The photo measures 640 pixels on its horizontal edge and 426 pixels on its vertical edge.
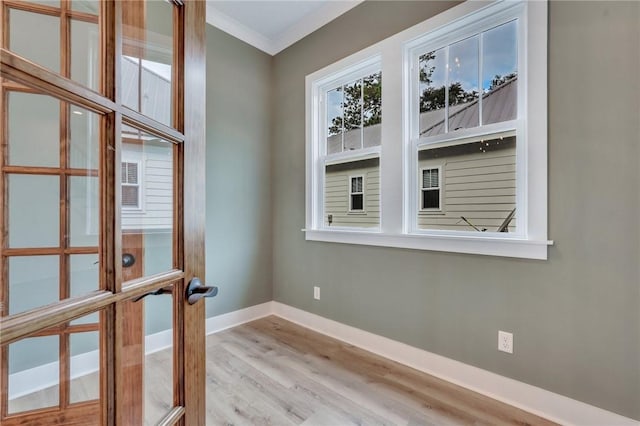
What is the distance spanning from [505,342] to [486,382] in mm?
292

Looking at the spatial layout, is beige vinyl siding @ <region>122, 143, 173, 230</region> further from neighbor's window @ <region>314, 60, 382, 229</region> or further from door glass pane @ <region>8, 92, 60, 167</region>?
neighbor's window @ <region>314, 60, 382, 229</region>

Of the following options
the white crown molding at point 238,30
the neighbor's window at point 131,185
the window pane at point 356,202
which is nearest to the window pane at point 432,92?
the window pane at point 356,202

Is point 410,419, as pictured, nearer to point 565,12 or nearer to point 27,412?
point 27,412

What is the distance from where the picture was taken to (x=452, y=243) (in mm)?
1944

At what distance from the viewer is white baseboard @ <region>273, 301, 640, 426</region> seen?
59.0 inches

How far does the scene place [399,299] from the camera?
2215 millimetres

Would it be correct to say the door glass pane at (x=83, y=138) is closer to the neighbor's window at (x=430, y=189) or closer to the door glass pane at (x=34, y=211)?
the door glass pane at (x=34, y=211)

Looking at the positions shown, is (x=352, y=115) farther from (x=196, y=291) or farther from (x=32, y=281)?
(x=32, y=281)

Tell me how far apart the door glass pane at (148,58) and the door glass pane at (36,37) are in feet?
0.37

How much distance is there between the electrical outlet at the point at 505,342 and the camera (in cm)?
173

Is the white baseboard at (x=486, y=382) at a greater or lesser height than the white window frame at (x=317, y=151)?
lesser

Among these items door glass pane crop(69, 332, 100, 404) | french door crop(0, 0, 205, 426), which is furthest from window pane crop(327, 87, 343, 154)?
door glass pane crop(69, 332, 100, 404)

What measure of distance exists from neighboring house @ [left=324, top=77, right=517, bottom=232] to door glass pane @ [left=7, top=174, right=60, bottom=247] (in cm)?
206

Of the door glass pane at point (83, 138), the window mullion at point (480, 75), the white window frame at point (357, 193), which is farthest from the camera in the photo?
the white window frame at point (357, 193)
